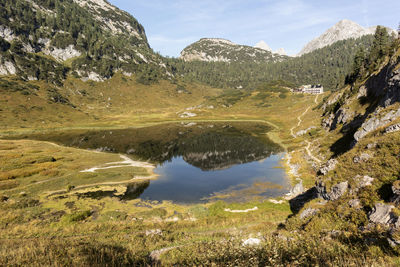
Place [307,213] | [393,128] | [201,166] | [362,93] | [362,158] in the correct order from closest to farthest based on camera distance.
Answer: [307,213]
[362,158]
[393,128]
[201,166]
[362,93]

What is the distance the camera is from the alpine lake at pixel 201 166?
42.9 metres

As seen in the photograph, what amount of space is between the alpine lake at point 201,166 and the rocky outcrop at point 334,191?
1754 centimetres

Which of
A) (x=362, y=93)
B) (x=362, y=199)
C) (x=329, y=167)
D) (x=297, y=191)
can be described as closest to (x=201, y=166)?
(x=297, y=191)

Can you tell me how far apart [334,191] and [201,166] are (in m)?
45.7

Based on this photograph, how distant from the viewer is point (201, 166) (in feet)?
213

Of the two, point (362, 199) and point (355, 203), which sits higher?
point (362, 199)

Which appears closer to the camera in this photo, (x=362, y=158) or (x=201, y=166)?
(x=362, y=158)

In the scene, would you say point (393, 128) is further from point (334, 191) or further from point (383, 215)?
point (383, 215)

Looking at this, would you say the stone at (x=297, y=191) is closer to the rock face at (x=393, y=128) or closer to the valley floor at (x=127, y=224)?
the valley floor at (x=127, y=224)

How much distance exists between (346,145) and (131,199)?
2010 inches

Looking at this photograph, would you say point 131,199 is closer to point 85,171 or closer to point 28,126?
point 85,171

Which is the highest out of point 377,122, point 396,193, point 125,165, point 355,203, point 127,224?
point 377,122

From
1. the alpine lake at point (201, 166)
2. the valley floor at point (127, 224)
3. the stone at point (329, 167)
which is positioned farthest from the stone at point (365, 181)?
the alpine lake at point (201, 166)

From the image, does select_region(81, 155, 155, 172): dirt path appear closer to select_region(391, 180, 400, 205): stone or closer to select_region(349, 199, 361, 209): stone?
select_region(349, 199, 361, 209): stone
